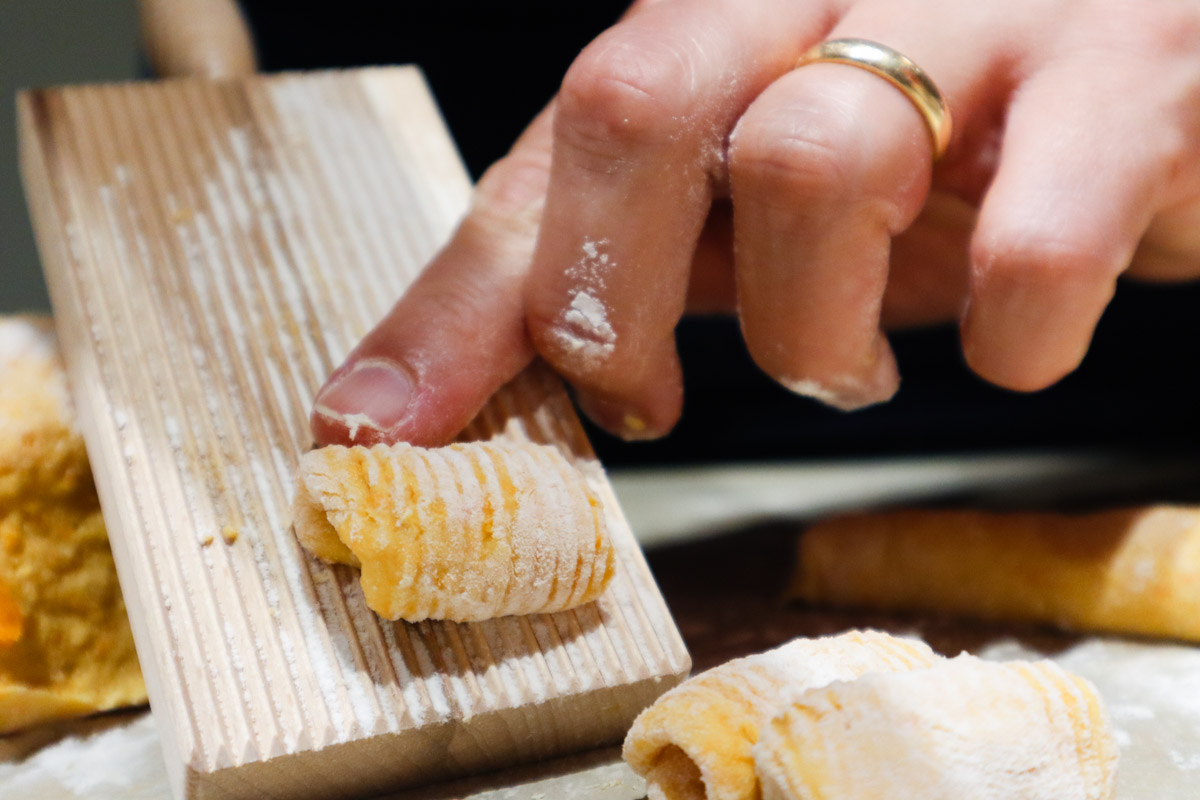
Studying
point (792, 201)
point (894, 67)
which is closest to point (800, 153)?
point (792, 201)

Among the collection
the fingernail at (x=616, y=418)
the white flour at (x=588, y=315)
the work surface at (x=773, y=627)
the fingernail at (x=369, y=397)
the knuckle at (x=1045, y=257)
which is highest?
the knuckle at (x=1045, y=257)

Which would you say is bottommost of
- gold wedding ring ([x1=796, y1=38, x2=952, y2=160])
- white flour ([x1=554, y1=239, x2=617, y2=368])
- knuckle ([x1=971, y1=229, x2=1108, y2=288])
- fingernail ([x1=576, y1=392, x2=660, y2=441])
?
fingernail ([x1=576, y1=392, x2=660, y2=441])

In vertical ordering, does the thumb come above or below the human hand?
below

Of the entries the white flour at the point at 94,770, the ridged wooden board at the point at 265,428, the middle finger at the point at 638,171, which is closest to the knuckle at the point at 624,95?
the middle finger at the point at 638,171

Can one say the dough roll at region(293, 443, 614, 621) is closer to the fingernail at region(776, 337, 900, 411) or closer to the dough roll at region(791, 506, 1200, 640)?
the fingernail at region(776, 337, 900, 411)

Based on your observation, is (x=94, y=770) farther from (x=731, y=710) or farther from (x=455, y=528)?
(x=731, y=710)

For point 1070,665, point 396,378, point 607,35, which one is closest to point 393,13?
point 607,35

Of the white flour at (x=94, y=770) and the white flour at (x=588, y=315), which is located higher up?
the white flour at (x=588, y=315)

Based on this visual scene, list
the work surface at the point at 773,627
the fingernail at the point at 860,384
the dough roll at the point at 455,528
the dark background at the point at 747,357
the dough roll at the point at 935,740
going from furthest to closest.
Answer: the dark background at the point at 747,357 → the fingernail at the point at 860,384 → the work surface at the point at 773,627 → the dough roll at the point at 455,528 → the dough roll at the point at 935,740

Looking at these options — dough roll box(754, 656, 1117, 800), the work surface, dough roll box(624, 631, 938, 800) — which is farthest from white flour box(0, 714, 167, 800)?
dough roll box(754, 656, 1117, 800)

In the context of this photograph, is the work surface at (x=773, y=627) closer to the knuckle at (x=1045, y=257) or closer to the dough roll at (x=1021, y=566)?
the dough roll at (x=1021, y=566)
